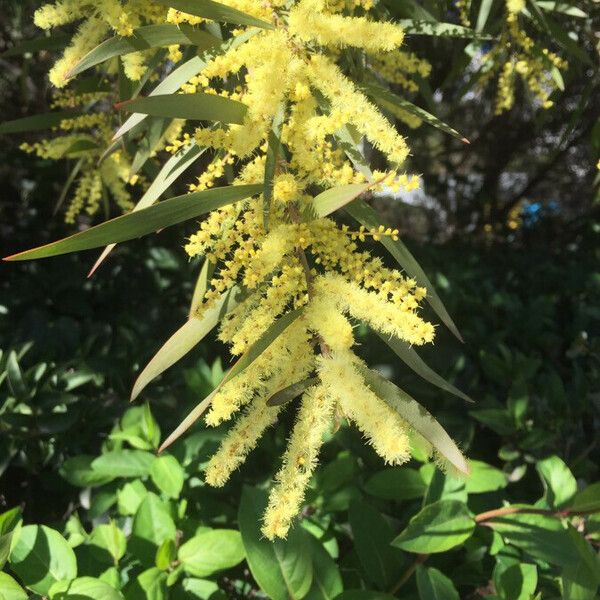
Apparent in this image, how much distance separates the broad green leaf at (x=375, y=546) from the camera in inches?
44.7

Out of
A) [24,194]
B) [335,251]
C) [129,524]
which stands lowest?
[24,194]

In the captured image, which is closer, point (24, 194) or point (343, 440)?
point (343, 440)

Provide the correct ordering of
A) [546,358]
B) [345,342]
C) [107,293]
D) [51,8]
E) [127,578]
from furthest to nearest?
1. [107,293]
2. [546,358]
3. [127,578]
4. [51,8]
5. [345,342]

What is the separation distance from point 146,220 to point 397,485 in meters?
0.77

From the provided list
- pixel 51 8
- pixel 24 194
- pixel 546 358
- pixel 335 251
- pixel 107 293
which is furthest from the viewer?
pixel 24 194

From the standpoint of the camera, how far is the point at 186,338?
0.89m

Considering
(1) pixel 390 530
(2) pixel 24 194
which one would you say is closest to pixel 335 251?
(1) pixel 390 530

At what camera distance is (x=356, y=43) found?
2.84ft

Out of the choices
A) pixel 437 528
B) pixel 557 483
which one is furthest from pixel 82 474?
pixel 557 483

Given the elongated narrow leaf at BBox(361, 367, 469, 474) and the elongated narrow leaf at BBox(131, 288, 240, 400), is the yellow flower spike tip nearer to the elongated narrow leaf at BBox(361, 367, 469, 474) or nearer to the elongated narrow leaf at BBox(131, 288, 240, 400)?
the elongated narrow leaf at BBox(361, 367, 469, 474)

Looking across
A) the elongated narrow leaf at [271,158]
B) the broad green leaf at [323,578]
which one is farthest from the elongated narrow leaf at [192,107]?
the broad green leaf at [323,578]

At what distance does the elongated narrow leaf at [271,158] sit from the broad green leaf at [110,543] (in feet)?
2.16

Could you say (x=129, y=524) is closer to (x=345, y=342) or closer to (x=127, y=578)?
(x=127, y=578)

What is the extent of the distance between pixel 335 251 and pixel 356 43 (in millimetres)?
291
